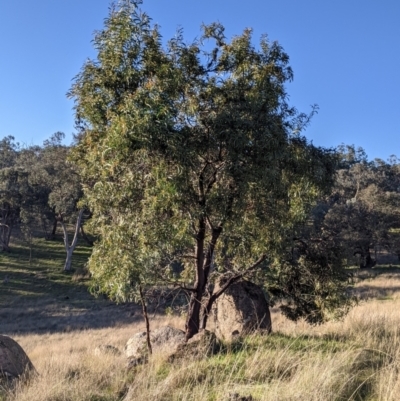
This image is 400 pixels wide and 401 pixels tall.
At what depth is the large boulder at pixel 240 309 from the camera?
37.9ft

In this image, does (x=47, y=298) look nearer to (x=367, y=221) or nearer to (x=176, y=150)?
(x=367, y=221)

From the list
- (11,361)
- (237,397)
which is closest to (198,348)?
(237,397)

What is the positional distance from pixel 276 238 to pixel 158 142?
3391mm

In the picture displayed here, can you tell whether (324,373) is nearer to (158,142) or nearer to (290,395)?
(290,395)

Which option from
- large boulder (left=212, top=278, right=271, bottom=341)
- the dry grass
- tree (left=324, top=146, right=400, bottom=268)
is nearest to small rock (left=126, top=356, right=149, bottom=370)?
the dry grass

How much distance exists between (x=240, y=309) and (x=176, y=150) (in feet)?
20.3

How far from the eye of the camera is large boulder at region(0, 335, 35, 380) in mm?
6966

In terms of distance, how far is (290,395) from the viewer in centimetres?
468

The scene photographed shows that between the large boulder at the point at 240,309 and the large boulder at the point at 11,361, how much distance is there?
507 cm

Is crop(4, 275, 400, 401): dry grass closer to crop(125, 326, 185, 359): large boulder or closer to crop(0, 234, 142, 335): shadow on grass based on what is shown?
crop(125, 326, 185, 359): large boulder

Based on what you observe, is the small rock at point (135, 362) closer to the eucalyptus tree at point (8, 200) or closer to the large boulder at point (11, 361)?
the large boulder at point (11, 361)

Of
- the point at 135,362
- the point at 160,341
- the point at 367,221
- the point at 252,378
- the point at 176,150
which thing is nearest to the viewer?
the point at 252,378

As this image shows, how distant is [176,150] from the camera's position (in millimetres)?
6984

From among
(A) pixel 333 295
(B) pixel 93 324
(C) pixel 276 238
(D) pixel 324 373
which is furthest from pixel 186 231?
(B) pixel 93 324
